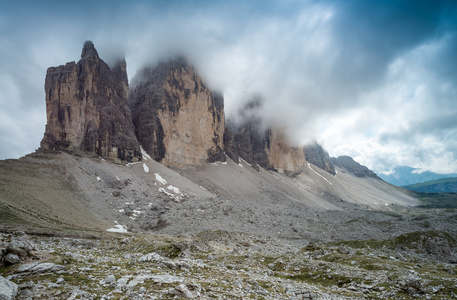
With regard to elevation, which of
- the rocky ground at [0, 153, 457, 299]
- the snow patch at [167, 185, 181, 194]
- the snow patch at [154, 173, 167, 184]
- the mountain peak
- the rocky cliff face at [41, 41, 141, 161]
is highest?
the mountain peak

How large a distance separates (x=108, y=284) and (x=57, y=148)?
106279 mm

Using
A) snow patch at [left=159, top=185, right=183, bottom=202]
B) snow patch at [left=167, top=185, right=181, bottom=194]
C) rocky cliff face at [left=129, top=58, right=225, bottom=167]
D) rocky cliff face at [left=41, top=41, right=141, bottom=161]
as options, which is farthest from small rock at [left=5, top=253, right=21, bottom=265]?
rocky cliff face at [left=129, top=58, right=225, bottom=167]

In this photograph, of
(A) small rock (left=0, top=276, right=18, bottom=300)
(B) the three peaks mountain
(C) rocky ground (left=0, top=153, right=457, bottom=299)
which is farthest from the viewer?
(B) the three peaks mountain

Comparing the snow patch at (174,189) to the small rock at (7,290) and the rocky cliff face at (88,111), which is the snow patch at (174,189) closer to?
the rocky cliff face at (88,111)

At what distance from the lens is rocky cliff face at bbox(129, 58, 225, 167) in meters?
140

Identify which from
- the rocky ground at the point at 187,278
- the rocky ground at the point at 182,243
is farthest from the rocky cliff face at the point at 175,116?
the rocky ground at the point at 187,278

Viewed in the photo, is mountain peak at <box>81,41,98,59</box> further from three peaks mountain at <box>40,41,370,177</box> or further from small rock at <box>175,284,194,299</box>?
small rock at <box>175,284,194,299</box>

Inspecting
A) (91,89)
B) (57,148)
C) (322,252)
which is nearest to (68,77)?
(91,89)

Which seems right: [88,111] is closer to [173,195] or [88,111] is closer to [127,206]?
[173,195]

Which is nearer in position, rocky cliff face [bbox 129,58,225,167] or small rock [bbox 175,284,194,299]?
small rock [bbox 175,284,194,299]

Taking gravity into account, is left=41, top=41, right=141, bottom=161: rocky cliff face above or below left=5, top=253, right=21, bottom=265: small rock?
above

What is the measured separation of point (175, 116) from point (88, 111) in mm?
49811

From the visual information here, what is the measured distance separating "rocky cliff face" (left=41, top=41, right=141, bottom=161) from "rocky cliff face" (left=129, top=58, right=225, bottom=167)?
15.0 m

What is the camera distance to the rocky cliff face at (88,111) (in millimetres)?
101312
